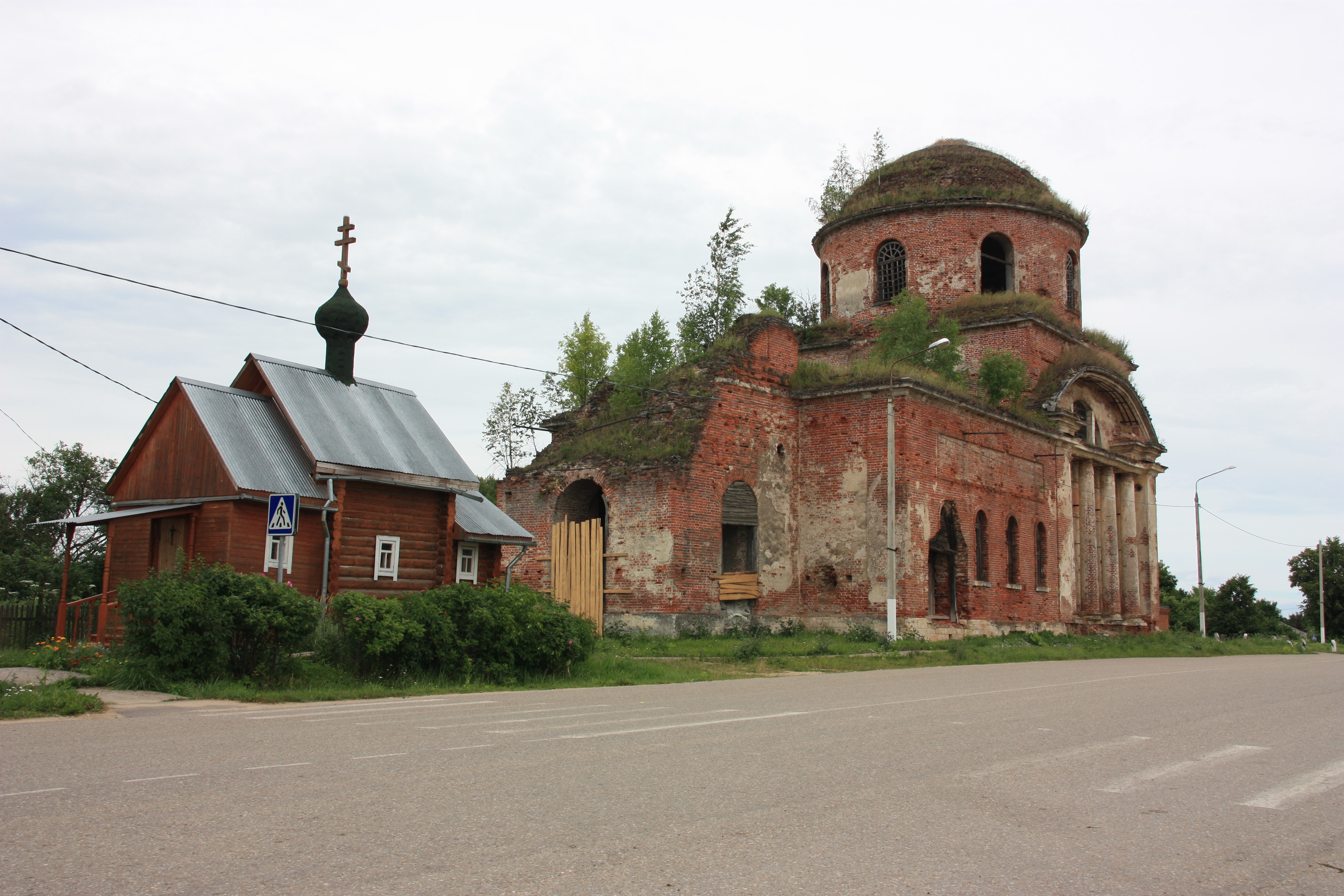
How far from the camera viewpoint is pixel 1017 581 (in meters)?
31.1

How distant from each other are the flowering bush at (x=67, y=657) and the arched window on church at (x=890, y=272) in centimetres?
2789

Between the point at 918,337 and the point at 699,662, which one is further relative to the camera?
the point at 918,337

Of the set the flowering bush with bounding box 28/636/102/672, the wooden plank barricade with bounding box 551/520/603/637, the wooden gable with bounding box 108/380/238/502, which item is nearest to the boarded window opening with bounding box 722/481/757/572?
the wooden plank barricade with bounding box 551/520/603/637

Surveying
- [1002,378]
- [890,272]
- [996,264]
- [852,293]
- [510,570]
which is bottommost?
[510,570]

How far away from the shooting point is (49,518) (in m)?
45.3

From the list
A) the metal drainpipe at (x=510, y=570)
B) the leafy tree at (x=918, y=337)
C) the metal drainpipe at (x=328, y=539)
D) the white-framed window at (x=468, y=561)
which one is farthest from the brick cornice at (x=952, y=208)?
the metal drainpipe at (x=328, y=539)

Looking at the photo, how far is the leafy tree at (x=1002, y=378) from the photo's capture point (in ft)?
104

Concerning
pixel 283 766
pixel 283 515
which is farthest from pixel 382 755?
pixel 283 515

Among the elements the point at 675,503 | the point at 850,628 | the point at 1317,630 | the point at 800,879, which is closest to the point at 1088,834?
the point at 800,879

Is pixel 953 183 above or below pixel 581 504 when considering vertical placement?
above

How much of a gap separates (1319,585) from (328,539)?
6737 centimetres

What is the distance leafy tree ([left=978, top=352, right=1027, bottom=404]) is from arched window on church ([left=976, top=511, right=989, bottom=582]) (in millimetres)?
4038

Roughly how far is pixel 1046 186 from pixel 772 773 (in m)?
36.0

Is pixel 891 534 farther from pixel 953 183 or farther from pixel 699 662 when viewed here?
pixel 953 183
